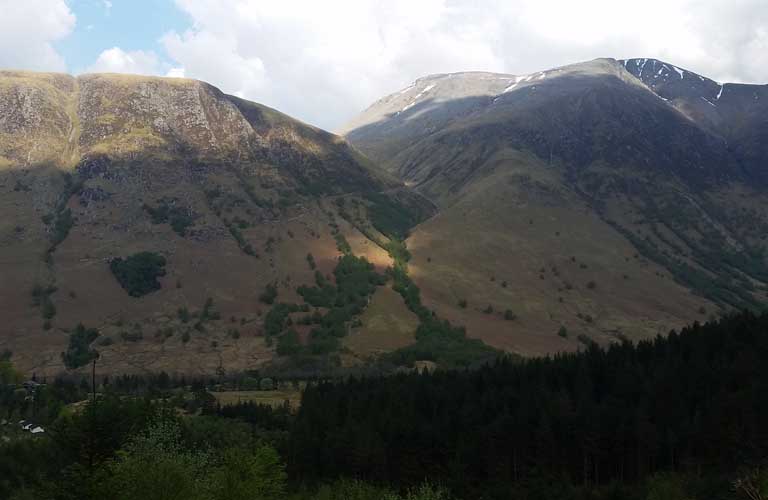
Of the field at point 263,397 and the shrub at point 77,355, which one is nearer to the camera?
the field at point 263,397

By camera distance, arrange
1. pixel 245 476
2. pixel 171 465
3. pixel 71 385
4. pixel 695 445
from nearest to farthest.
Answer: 1. pixel 171 465
2. pixel 245 476
3. pixel 695 445
4. pixel 71 385

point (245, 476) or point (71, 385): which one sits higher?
point (245, 476)

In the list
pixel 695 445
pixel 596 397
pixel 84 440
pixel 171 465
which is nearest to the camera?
pixel 171 465

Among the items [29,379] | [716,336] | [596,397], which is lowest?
[29,379]

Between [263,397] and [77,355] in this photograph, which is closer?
[263,397]

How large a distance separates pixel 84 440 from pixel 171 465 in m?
21.6

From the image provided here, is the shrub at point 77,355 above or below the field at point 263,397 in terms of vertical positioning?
above

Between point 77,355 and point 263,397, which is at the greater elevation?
point 77,355

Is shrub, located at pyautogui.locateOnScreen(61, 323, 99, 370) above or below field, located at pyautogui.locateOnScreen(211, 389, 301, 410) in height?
above

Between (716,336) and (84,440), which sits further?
(716,336)

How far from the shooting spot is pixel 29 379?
184 m

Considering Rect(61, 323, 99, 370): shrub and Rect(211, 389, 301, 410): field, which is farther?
Rect(61, 323, 99, 370): shrub

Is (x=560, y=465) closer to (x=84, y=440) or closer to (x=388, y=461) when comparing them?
(x=388, y=461)

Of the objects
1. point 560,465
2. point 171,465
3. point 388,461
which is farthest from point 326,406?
point 171,465
